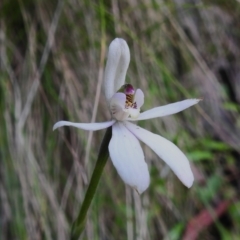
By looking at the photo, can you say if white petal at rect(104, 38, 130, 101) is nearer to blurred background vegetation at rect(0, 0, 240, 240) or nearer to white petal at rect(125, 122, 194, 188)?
white petal at rect(125, 122, 194, 188)

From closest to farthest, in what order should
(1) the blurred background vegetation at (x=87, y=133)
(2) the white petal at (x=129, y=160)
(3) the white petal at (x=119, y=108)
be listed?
(2) the white petal at (x=129, y=160) < (3) the white petal at (x=119, y=108) < (1) the blurred background vegetation at (x=87, y=133)

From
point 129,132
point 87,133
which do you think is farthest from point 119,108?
point 87,133

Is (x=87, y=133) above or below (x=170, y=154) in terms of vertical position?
above

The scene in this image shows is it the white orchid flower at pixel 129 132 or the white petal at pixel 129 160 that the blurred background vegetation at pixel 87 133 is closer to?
the white orchid flower at pixel 129 132

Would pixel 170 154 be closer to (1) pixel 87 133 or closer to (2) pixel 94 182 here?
(2) pixel 94 182

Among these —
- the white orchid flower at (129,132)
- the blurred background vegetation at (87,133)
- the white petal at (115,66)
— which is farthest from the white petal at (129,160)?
the blurred background vegetation at (87,133)

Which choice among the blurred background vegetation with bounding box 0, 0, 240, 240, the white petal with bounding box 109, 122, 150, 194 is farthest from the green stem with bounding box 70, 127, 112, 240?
the blurred background vegetation with bounding box 0, 0, 240, 240
